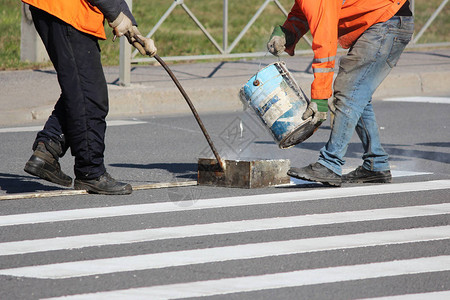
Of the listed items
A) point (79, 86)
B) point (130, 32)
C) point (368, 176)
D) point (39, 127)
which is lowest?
point (39, 127)

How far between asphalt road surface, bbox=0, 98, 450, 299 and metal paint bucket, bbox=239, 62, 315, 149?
17.1 inches

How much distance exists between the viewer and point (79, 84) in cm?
598

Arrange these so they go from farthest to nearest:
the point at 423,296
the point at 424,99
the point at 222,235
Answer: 1. the point at 424,99
2. the point at 222,235
3. the point at 423,296

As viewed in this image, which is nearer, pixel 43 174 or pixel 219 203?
pixel 219 203

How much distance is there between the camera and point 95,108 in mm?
6055

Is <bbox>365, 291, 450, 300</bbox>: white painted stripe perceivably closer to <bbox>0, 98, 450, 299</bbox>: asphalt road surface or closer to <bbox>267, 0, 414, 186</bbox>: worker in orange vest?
<bbox>0, 98, 450, 299</bbox>: asphalt road surface

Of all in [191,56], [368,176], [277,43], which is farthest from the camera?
[191,56]

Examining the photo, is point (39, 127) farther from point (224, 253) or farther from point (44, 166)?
point (224, 253)

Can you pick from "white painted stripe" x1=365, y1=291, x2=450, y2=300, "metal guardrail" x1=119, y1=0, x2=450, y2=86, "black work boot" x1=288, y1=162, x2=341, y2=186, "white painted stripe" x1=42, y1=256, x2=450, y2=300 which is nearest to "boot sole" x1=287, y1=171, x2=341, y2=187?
"black work boot" x1=288, y1=162, x2=341, y2=186

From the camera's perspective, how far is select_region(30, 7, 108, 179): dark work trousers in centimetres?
592

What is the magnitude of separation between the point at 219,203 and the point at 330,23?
129 centimetres

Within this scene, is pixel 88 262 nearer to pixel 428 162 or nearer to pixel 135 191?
pixel 135 191

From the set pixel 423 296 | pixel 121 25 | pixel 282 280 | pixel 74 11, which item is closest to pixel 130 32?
pixel 121 25

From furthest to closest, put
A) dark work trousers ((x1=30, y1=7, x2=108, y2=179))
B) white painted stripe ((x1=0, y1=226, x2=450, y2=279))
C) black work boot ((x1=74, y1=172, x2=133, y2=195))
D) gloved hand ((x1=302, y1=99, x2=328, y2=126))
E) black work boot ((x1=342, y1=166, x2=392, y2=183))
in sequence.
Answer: black work boot ((x1=342, y1=166, x2=392, y2=183)), black work boot ((x1=74, y1=172, x2=133, y2=195)), gloved hand ((x1=302, y1=99, x2=328, y2=126)), dark work trousers ((x1=30, y1=7, x2=108, y2=179)), white painted stripe ((x1=0, y1=226, x2=450, y2=279))
